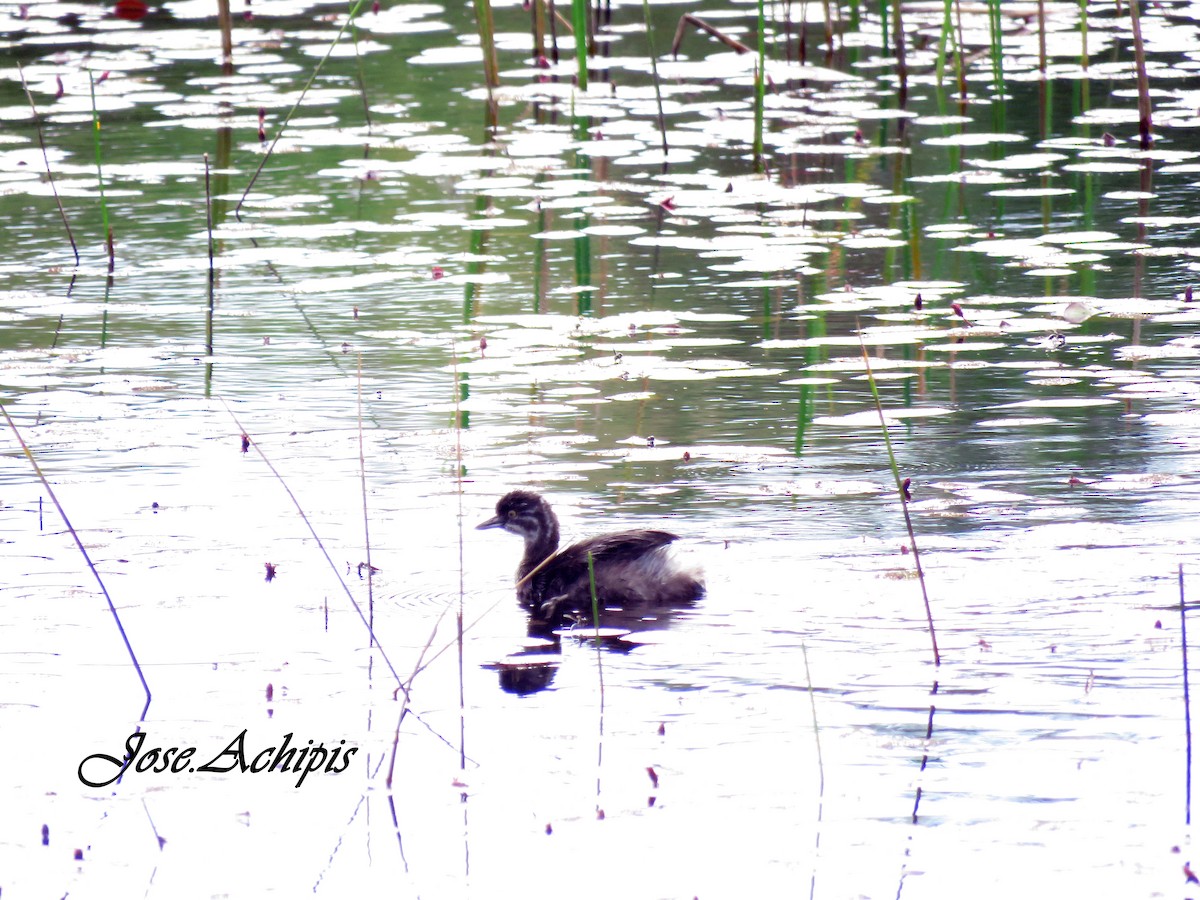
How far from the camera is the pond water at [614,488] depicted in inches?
170

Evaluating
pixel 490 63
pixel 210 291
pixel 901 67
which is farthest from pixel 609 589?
pixel 901 67

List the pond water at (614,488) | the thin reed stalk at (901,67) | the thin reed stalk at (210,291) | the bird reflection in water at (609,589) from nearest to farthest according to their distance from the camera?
the pond water at (614,488), the bird reflection in water at (609,589), the thin reed stalk at (210,291), the thin reed stalk at (901,67)

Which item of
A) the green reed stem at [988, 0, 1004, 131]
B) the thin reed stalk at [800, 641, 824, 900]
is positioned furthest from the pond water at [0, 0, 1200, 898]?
the green reed stem at [988, 0, 1004, 131]

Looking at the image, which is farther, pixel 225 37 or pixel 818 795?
pixel 225 37

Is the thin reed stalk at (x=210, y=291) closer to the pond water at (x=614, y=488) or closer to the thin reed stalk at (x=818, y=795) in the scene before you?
the pond water at (x=614, y=488)

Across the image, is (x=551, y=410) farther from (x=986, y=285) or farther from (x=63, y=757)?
(x=63, y=757)

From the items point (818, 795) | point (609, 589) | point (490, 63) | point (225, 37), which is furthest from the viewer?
point (225, 37)

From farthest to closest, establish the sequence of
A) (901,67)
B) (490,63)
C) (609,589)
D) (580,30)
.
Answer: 1. (901,67)
2. (490,63)
3. (580,30)
4. (609,589)

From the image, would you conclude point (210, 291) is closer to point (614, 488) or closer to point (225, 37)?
point (614, 488)

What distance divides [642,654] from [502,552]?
1.23 m

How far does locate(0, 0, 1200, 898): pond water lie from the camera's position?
14.2ft

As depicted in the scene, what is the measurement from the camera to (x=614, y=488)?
687 centimetres

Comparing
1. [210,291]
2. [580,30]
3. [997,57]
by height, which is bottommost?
[210,291]

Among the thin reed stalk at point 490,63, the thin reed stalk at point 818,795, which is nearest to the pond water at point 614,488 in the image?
the thin reed stalk at point 818,795
